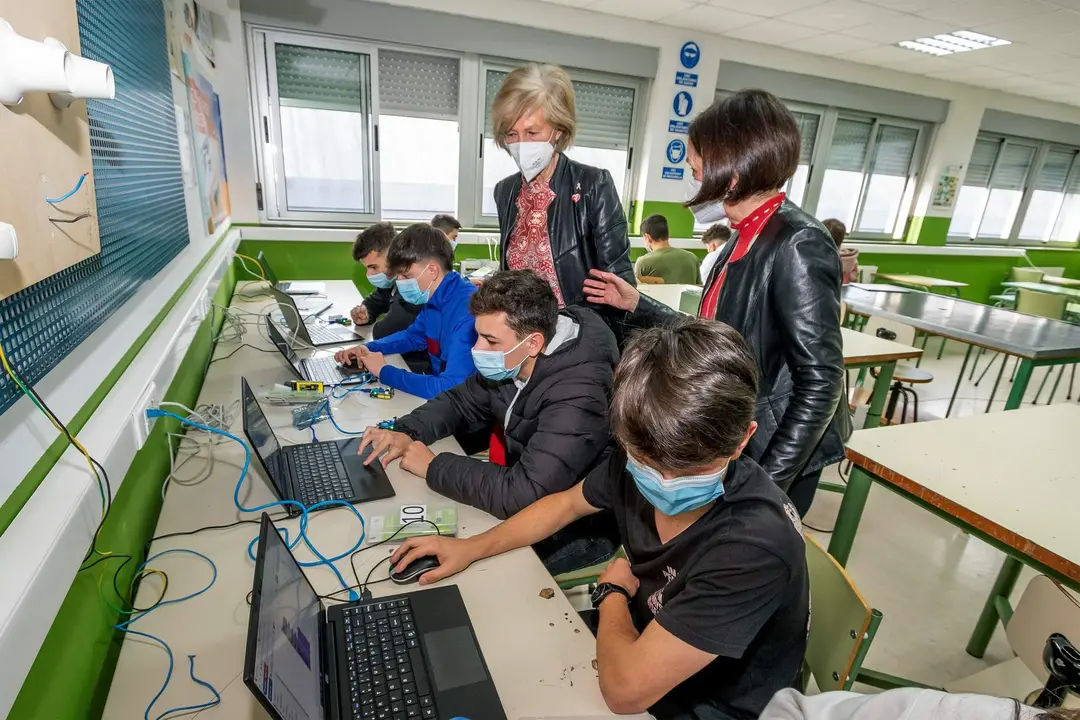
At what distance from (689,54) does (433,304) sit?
3981 mm

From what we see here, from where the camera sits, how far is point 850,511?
63.2 inches

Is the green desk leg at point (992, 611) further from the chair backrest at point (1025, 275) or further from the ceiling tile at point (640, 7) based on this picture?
the chair backrest at point (1025, 275)

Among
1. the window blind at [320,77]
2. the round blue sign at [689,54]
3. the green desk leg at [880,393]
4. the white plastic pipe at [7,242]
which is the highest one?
the round blue sign at [689,54]

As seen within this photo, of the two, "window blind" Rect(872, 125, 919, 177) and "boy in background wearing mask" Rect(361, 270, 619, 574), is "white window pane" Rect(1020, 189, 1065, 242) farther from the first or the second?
"boy in background wearing mask" Rect(361, 270, 619, 574)

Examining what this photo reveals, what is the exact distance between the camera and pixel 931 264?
696 centimetres

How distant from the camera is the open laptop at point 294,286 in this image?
338cm

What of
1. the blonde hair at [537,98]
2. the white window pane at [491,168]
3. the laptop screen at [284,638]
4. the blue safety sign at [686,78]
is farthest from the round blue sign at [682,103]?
the laptop screen at [284,638]

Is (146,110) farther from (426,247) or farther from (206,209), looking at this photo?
(206,209)

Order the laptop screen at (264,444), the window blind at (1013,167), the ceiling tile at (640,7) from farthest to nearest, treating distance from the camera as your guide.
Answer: the window blind at (1013,167)
the ceiling tile at (640,7)
the laptop screen at (264,444)

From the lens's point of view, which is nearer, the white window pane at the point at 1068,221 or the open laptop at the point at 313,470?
the open laptop at the point at 313,470

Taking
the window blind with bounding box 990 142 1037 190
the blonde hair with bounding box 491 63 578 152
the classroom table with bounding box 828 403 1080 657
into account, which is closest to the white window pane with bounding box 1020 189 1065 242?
the window blind with bounding box 990 142 1037 190

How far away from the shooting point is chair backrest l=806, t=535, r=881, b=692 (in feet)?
3.01

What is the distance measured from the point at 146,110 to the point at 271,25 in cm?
281

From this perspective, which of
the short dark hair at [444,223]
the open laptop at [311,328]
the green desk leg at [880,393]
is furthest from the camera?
the short dark hair at [444,223]
